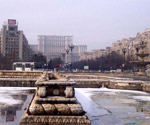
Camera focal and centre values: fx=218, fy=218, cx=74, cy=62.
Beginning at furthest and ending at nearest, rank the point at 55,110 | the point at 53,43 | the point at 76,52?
the point at 76,52 → the point at 53,43 → the point at 55,110

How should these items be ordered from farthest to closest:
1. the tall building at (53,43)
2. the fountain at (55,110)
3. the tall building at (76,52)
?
the tall building at (76,52) < the tall building at (53,43) < the fountain at (55,110)

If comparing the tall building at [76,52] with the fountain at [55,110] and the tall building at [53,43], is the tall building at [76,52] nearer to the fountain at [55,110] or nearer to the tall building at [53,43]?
the tall building at [53,43]

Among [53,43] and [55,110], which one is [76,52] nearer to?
[53,43]

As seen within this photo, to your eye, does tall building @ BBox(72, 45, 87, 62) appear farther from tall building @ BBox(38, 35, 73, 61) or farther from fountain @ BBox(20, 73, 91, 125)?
fountain @ BBox(20, 73, 91, 125)

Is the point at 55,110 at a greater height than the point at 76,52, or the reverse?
the point at 76,52

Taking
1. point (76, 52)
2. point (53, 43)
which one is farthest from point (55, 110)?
point (76, 52)

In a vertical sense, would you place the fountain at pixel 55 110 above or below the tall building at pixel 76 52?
below

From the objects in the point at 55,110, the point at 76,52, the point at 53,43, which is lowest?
the point at 55,110

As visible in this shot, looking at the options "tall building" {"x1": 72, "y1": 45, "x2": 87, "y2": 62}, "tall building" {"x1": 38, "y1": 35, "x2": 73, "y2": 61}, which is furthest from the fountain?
"tall building" {"x1": 72, "y1": 45, "x2": 87, "y2": 62}

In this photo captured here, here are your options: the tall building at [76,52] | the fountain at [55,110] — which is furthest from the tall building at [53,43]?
the fountain at [55,110]

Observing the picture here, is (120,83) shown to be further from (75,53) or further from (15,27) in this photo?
(75,53)

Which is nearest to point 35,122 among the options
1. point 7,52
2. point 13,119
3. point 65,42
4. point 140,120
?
point 13,119

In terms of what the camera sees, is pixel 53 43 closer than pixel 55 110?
No

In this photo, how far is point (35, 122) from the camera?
6117 millimetres
